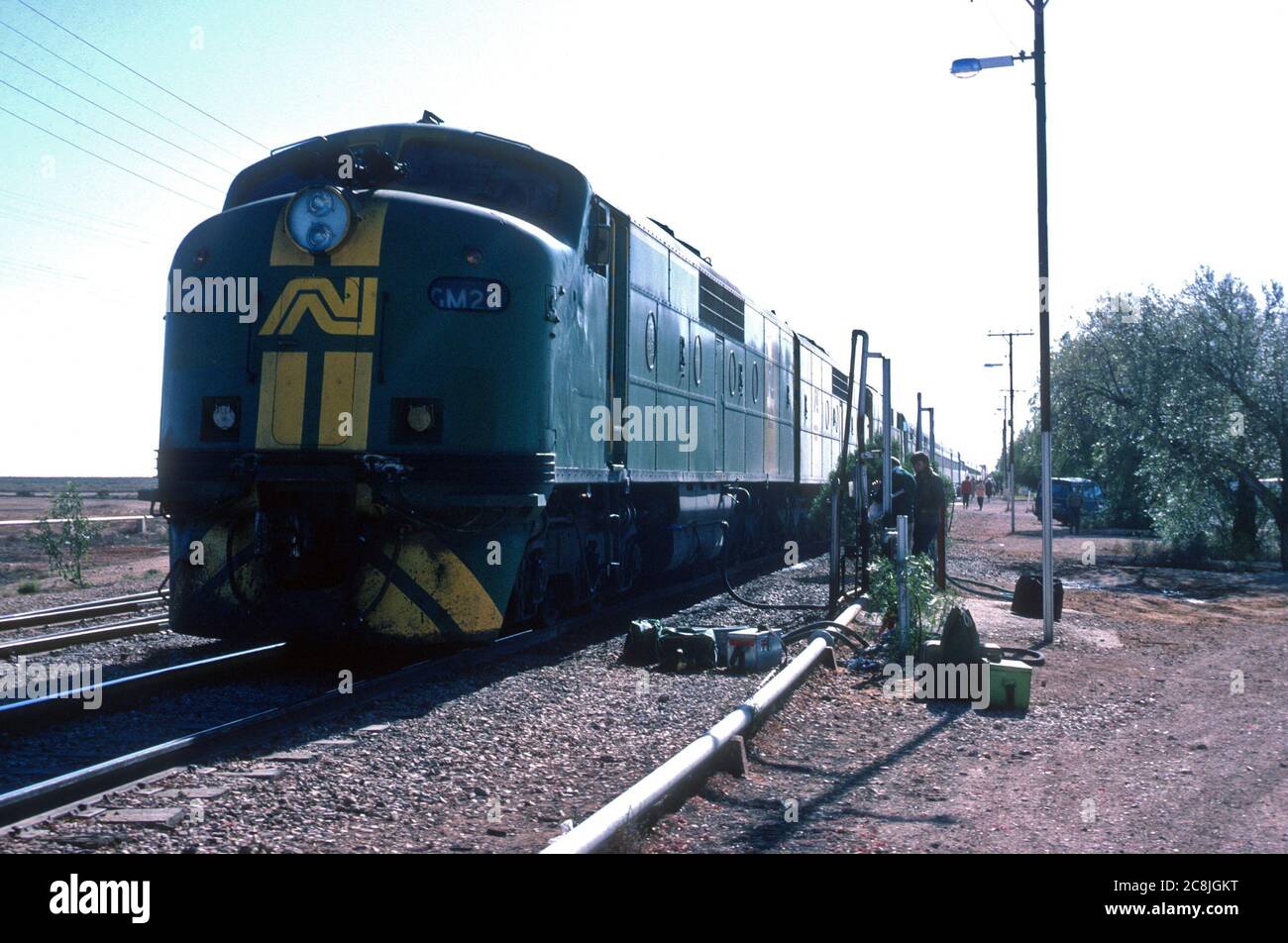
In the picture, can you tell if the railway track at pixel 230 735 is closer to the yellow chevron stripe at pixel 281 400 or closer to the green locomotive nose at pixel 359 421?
the green locomotive nose at pixel 359 421

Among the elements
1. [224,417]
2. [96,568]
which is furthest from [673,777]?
[96,568]

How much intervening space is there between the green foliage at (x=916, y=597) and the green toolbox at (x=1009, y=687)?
1576mm

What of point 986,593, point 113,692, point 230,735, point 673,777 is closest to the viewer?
point 673,777

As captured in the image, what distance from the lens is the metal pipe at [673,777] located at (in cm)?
412

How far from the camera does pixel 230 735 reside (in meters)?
6.12

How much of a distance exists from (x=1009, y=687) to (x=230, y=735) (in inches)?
196

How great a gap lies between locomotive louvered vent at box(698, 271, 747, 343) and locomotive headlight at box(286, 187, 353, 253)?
630 cm

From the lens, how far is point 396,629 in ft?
25.4

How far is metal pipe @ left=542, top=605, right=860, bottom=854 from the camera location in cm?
412

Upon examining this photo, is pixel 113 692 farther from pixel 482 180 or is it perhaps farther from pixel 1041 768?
pixel 1041 768

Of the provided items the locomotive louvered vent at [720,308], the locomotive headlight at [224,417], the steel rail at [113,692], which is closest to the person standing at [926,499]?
the locomotive louvered vent at [720,308]

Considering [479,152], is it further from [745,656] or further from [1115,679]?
[1115,679]

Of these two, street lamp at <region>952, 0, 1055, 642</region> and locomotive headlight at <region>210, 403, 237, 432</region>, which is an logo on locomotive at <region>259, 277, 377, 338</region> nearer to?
locomotive headlight at <region>210, 403, 237, 432</region>
